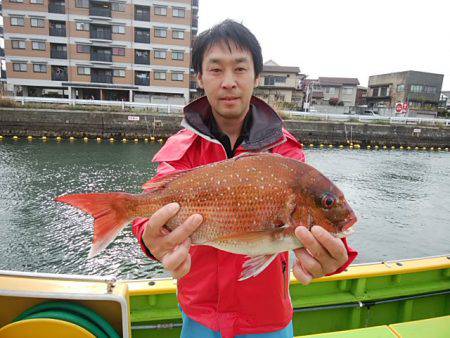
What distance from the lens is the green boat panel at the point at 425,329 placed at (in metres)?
3.16

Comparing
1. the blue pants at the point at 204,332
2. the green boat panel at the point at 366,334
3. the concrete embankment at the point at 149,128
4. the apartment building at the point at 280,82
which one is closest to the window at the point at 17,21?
the concrete embankment at the point at 149,128

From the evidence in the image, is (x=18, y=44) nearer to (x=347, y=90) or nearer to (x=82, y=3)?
(x=82, y=3)

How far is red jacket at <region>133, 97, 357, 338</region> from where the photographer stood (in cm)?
197

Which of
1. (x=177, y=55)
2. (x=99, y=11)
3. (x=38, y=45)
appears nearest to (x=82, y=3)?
(x=99, y=11)

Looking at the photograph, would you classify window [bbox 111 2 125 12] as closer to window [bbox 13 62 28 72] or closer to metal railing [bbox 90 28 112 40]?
metal railing [bbox 90 28 112 40]

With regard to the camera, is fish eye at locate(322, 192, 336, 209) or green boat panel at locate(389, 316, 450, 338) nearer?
fish eye at locate(322, 192, 336, 209)

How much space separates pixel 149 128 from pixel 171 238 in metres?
26.1

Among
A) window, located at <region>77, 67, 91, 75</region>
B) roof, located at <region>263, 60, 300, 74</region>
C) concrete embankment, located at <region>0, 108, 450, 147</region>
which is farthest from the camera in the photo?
roof, located at <region>263, 60, 300, 74</region>

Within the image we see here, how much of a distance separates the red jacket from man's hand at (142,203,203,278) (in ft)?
0.56

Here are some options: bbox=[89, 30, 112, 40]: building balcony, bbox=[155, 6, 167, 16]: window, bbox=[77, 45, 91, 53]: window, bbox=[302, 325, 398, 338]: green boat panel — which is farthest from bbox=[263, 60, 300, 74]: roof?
bbox=[302, 325, 398, 338]: green boat panel

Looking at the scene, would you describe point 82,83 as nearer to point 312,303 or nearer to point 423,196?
point 423,196

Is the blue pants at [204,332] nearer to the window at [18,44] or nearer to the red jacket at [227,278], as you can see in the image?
the red jacket at [227,278]

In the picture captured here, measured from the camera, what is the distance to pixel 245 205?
180 cm

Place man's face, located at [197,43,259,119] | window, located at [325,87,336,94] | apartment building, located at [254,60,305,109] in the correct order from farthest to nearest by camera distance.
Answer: window, located at [325,87,336,94] < apartment building, located at [254,60,305,109] < man's face, located at [197,43,259,119]
